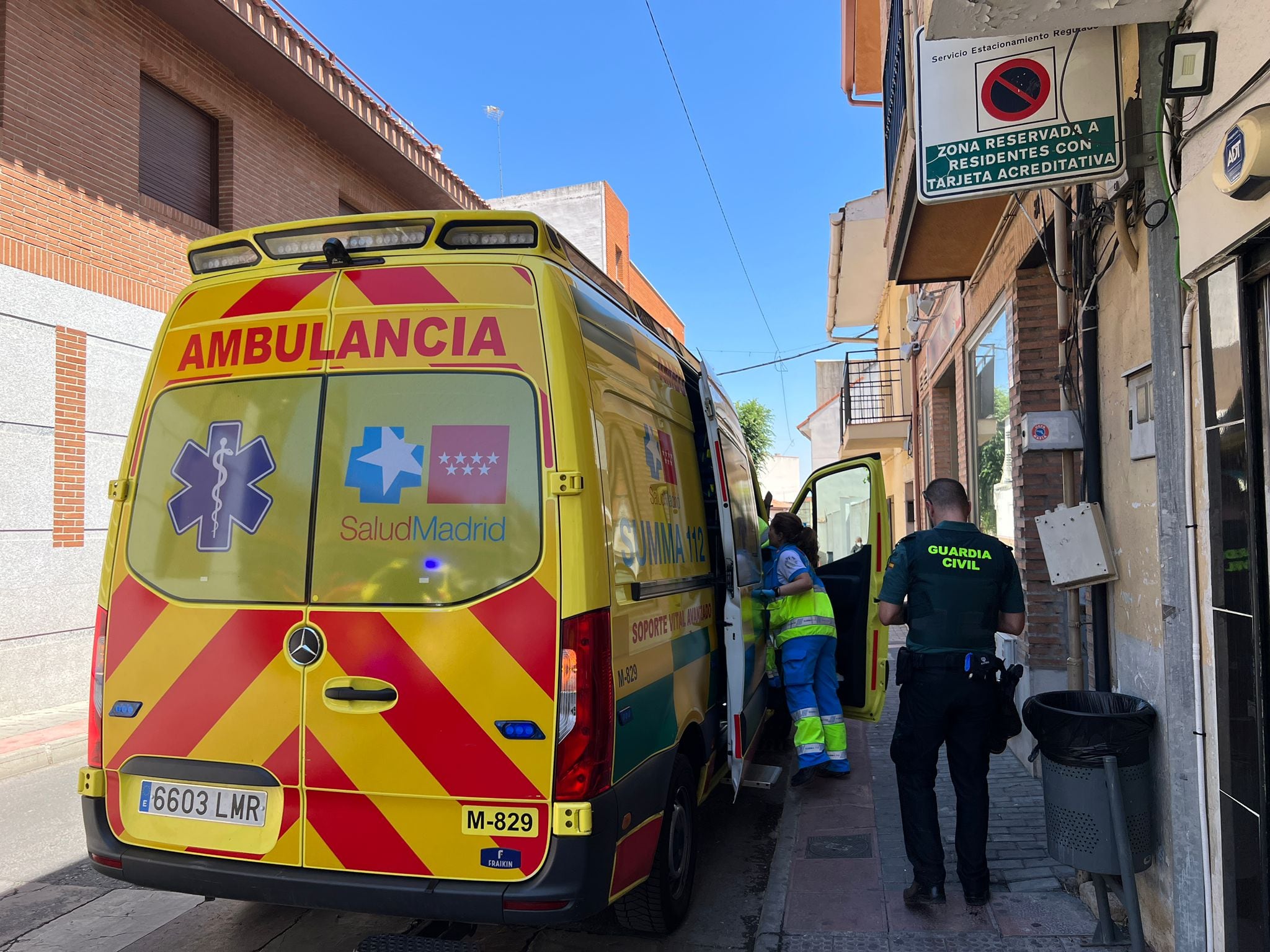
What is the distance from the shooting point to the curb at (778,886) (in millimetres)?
3605

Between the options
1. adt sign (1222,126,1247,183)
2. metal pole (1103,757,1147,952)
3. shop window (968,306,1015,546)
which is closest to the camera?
adt sign (1222,126,1247,183)

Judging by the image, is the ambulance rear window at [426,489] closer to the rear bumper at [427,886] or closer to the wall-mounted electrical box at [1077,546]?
the rear bumper at [427,886]

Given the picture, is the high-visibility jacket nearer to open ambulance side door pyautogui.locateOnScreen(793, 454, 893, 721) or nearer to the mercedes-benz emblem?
open ambulance side door pyautogui.locateOnScreen(793, 454, 893, 721)

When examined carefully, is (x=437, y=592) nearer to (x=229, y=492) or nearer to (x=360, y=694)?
(x=360, y=694)

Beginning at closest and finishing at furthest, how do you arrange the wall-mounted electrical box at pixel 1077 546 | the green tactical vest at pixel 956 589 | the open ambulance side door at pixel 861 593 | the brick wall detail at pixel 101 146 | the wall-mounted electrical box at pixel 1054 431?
the green tactical vest at pixel 956 589, the wall-mounted electrical box at pixel 1077 546, the wall-mounted electrical box at pixel 1054 431, the open ambulance side door at pixel 861 593, the brick wall detail at pixel 101 146

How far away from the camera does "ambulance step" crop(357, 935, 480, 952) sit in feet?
9.02

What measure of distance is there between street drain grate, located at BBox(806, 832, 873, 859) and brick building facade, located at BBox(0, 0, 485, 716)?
733 centimetres

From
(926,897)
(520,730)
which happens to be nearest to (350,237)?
(520,730)

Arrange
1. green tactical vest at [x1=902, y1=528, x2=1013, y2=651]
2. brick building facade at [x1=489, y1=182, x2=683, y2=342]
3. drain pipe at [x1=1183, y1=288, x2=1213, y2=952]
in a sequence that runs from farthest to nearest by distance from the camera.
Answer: brick building facade at [x1=489, y1=182, x2=683, y2=342]
green tactical vest at [x1=902, y1=528, x2=1013, y2=651]
drain pipe at [x1=1183, y1=288, x2=1213, y2=952]

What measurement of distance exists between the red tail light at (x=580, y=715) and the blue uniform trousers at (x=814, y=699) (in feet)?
9.78

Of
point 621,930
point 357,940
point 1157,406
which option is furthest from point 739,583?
point 357,940

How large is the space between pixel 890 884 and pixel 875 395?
1598 centimetres

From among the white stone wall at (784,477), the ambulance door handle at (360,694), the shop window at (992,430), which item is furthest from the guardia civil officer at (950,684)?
the white stone wall at (784,477)

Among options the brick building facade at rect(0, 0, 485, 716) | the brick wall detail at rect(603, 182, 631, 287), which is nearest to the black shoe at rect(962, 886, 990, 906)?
the brick building facade at rect(0, 0, 485, 716)
